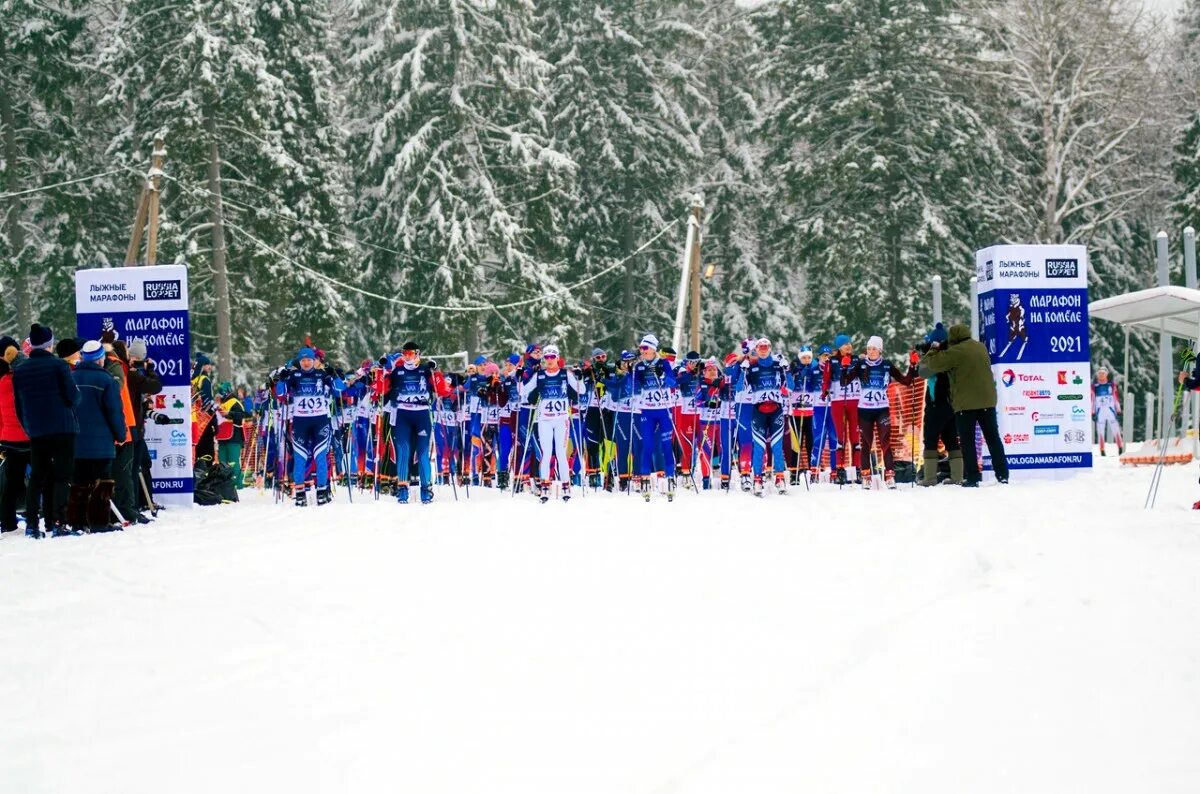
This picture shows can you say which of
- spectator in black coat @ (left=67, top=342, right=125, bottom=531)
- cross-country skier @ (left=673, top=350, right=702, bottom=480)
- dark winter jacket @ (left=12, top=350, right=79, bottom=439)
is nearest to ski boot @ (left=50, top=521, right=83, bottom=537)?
spectator in black coat @ (left=67, top=342, right=125, bottom=531)

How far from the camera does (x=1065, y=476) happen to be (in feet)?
61.2

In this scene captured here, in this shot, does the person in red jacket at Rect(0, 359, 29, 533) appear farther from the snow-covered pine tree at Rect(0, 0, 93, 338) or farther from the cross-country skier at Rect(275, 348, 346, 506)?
the snow-covered pine tree at Rect(0, 0, 93, 338)

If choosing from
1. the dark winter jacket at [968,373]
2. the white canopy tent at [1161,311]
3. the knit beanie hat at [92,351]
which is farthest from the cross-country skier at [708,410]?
the knit beanie hat at [92,351]

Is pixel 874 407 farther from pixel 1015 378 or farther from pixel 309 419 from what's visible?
pixel 309 419

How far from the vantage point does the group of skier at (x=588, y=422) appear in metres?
16.8

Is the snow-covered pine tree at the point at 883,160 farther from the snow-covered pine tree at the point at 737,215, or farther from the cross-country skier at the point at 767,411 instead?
the cross-country skier at the point at 767,411

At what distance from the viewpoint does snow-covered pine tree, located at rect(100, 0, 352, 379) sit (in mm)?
36125

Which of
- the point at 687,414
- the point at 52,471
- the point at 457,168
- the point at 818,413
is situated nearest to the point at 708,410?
the point at 687,414

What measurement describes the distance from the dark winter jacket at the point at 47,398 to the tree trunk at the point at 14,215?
25.9m

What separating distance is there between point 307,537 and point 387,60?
30.0 m

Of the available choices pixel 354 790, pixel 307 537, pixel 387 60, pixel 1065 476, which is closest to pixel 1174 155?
pixel 387 60

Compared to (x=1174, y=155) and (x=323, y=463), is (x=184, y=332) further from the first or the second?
(x=1174, y=155)

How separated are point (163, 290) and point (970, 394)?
10.2m

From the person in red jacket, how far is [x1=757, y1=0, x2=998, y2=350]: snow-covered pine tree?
2897 centimetres
